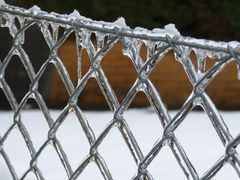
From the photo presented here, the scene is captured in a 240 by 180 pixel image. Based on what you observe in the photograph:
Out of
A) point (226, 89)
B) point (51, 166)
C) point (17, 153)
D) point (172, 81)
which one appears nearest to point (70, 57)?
point (172, 81)

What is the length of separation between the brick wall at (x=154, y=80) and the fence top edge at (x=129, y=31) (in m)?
4.14

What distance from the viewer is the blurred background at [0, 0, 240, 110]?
16.4ft

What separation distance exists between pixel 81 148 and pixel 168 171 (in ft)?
2.71

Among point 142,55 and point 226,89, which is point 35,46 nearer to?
point 142,55

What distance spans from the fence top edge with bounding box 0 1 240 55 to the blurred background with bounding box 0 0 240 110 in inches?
140

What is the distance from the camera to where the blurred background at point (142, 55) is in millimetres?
5000

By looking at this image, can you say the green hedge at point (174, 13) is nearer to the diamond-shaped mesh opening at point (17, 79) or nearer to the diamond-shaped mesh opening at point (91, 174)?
the diamond-shaped mesh opening at point (17, 79)

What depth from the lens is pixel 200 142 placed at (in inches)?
140

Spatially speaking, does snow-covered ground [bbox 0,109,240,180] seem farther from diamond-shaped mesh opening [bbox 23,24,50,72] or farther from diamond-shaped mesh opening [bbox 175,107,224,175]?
diamond-shaped mesh opening [bbox 23,24,50,72]

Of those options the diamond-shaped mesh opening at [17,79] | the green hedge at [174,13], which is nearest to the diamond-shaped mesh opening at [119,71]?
the green hedge at [174,13]

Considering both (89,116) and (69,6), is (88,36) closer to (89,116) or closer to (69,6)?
(89,116)

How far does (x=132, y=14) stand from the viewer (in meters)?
6.02

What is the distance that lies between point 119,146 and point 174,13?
3057mm

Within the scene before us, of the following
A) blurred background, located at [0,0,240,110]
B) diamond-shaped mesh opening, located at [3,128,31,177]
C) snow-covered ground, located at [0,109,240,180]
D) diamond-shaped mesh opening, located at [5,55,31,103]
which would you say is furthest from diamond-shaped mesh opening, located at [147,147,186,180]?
blurred background, located at [0,0,240,110]
